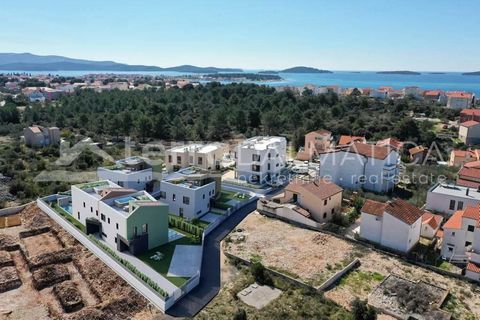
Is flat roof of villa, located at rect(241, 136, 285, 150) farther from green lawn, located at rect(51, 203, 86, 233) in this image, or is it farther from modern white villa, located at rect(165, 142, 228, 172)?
green lawn, located at rect(51, 203, 86, 233)

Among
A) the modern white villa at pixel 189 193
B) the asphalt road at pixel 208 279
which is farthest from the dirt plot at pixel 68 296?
the modern white villa at pixel 189 193

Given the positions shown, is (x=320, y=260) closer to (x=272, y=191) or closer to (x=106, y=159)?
(x=272, y=191)

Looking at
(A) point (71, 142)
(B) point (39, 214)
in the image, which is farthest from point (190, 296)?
(A) point (71, 142)

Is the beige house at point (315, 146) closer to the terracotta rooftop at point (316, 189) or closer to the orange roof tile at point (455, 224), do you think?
the terracotta rooftop at point (316, 189)

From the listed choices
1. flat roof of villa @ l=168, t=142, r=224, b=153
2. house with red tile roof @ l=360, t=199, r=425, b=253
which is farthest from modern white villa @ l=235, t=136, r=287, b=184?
house with red tile roof @ l=360, t=199, r=425, b=253

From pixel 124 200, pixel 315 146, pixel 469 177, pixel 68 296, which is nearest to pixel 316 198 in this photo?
pixel 124 200
